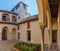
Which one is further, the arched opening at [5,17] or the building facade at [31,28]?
the arched opening at [5,17]

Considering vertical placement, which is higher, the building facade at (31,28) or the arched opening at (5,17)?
the arched opening at (5,17)

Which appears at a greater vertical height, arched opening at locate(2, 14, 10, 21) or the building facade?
arched opening at locate(2, 14, 10, 21)

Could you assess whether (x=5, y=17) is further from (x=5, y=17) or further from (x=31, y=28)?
(x=31, y=28)

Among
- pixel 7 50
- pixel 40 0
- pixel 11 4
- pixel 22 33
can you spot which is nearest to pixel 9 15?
pixel 22 33

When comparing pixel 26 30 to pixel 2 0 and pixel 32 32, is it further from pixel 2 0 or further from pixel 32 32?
pixel 2 0

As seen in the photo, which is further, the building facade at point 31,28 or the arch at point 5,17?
the arch at point 5,17

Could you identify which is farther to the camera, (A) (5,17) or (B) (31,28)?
(A) (5,17)

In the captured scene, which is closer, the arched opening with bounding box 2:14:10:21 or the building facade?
the building facade

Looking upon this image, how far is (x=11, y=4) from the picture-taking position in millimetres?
40750

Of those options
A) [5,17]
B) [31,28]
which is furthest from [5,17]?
[31,28]

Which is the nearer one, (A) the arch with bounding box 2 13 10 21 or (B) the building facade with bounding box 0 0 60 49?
(B) the building facade with bounding box 0 0 60 49

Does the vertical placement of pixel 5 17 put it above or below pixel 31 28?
above

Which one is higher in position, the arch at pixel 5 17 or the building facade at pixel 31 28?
the arch at pixel 5 17

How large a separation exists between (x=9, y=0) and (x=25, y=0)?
5113 millimetres
